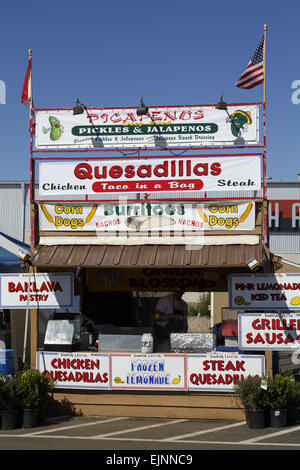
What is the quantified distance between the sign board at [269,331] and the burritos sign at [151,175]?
7.82ft

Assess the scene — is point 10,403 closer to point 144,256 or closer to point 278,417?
point 144,256

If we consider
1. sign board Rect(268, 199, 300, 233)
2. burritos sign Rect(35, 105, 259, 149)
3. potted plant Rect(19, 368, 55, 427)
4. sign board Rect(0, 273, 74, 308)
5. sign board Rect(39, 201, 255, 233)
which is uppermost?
sign board Rect(268, 199, 300, 233)

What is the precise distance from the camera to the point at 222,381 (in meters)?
11.9

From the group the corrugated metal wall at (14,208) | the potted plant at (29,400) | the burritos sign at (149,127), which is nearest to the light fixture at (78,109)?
the burritos sign at (149,127)

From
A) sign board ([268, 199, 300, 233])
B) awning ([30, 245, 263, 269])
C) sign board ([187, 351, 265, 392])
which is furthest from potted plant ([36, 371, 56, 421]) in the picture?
sign board ([268, 199, 300, 233])

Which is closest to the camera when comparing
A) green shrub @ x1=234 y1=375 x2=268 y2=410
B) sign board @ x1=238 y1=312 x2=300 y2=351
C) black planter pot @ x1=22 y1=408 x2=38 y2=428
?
green shrub @ x1=234 y1=375 x2=268 y2=410

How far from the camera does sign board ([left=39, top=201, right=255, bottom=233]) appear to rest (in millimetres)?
12406

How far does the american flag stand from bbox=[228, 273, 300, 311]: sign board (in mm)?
3616

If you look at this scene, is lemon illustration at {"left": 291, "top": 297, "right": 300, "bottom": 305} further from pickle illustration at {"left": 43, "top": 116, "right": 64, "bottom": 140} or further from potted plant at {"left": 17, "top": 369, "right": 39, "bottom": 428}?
pickle illustration at {"left": 43, "top": 116, "right": 64, "bottom": 140}

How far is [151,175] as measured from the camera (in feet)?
41.5

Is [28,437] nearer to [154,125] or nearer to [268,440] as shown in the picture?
[268,440]

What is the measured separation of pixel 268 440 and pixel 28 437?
378cm
